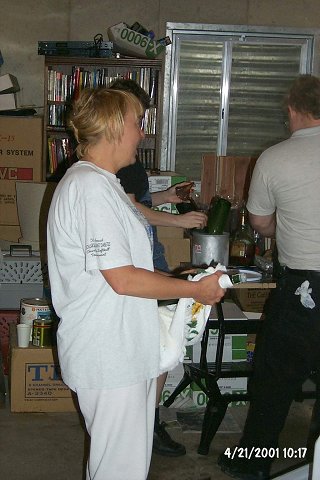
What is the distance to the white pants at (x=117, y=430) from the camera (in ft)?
5.83

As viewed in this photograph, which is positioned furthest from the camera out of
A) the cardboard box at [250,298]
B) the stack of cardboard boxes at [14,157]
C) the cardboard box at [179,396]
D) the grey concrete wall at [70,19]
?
the grey concrete wall at [70,19]

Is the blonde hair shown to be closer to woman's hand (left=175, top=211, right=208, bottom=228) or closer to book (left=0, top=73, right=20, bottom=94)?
woman's hand (left=175, top=211, right=208, bottom=228)

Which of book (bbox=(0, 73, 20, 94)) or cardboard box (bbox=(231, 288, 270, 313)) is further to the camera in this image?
book (bbox=(0, 73, 20, 94))

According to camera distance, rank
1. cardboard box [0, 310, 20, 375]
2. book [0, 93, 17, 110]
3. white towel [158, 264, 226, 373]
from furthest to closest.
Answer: book [0, 93, 17, 110]
cardboard box [0, 310, 20, 375]
white towel [158, 264, 226, 373]

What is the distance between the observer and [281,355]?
8.79 ft

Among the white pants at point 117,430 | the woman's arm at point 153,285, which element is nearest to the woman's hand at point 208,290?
the woman's arm at point 153,285

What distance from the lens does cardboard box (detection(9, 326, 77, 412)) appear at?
3.50 m

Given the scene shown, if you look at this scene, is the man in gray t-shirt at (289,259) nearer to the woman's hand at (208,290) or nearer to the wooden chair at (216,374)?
the wooden chair at (216,374)

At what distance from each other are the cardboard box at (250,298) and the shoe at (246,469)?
136 centimetres

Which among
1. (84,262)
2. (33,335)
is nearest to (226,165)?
(33,335)

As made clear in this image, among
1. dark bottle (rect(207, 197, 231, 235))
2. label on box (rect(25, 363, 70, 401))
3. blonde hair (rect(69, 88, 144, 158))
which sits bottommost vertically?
label on box (rect(25, 363, 70, 401))

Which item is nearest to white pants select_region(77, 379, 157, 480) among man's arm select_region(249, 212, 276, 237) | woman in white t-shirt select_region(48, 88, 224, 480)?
woman in white t-shirt select_region(48, 88, 224, 480)

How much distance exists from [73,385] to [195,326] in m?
0.46
